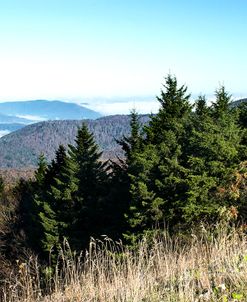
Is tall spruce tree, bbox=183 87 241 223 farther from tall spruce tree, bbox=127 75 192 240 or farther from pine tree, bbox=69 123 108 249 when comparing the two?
pine tree, bbox=69 123 108 249

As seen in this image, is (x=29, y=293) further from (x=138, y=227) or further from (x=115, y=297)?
(x=138, y=227)

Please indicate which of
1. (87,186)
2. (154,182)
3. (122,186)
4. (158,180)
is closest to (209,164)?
(158,180)

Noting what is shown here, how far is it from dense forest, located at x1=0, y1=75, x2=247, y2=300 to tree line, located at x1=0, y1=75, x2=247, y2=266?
64 millimetres

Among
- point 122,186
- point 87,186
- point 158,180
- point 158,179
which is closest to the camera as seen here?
point 158,180

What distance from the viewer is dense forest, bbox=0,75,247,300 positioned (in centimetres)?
2628

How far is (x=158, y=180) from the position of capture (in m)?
28.4

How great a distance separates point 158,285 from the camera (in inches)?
224

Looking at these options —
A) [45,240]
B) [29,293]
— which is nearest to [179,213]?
[45,240]

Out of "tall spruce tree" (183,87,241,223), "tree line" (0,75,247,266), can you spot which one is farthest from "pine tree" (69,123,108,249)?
"tall spruce tree" (183,87,241,223)

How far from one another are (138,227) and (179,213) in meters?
2.74

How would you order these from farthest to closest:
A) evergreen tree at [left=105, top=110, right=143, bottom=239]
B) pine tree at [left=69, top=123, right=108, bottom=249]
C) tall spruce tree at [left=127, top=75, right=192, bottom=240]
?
pine tree at [left=69, top=123, right=108, bottom=249], evergreen tree at [left=105, top=110, right=143, bottom=239], tall spruce tree at [left=127, top=75, right=192, bottom=240]

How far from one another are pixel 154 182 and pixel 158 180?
1370 mm

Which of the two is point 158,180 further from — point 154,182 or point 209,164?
point 209,164

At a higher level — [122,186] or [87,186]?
[122,186]
